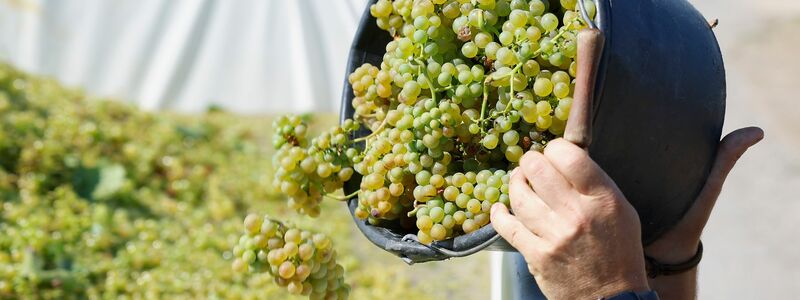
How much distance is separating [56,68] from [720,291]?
4122 millimetres

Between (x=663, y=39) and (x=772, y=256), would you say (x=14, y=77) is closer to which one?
(x=772, y=256)

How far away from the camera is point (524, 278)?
1.29 meters

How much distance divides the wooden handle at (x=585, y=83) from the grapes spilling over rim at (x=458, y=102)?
73 millimetres

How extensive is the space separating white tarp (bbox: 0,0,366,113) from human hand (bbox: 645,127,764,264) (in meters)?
3.96

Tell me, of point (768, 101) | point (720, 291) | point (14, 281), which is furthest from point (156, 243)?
point (768, 101)

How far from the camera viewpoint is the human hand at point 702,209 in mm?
1096

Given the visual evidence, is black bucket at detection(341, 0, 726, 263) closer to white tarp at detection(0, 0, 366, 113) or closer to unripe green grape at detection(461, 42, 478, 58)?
unripe green grape at detection(461, 42, 478, 58)

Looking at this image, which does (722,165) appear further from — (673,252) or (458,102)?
(458,102)

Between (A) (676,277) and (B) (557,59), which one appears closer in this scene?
(B) (557,59)

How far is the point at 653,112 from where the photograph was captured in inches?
37.9

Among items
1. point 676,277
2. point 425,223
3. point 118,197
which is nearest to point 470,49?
point 425,223

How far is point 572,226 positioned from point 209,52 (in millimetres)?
4521

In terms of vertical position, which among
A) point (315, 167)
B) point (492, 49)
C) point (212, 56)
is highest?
point (492, 49)

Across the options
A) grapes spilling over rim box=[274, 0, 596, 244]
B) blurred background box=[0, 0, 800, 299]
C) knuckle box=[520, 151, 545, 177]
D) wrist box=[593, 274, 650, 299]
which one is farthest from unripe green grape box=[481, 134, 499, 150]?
blurred background box=[0, 0, 800, 299]
